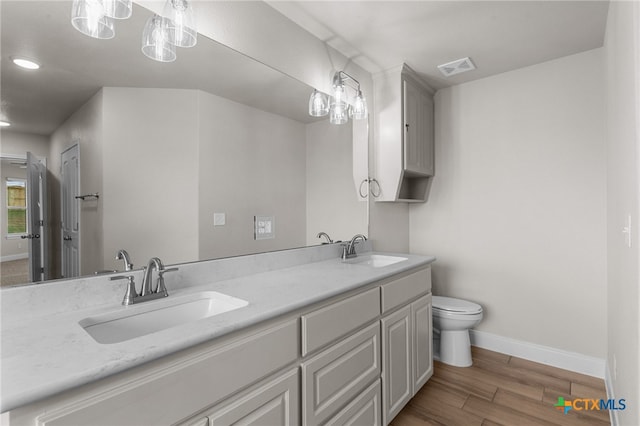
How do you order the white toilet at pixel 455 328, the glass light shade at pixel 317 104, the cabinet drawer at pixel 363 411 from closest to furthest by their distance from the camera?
the cabinet drawer at pixel 363 411 → the glass light shade at pixel 317 104 → the white toilet at pixel 455 328

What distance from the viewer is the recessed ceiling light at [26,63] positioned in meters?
1.05

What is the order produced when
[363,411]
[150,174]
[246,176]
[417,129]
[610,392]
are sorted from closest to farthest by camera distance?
[150,174] → [363,411] → [246,176] → [610,392] → [417,129]

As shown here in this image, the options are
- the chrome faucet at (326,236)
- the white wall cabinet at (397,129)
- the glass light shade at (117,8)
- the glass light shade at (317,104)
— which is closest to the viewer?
the glass light shade at (117,8)

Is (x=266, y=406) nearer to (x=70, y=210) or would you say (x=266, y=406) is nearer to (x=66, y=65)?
(x=70, y=210)

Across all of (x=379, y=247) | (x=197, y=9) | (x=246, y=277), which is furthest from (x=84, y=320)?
(x=379, y=247)

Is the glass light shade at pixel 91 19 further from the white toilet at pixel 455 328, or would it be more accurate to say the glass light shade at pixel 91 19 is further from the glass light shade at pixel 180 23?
the white toilet at pixel 455 328

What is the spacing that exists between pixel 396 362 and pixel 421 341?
1.21 ft

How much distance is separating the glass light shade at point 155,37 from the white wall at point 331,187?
1.00 m

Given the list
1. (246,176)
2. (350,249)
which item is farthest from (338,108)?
(350,249)

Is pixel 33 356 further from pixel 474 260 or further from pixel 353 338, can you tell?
pixel 474 260

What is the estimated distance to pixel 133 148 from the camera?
52.2 inches

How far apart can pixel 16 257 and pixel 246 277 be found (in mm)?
900

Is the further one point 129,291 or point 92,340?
point 129,291

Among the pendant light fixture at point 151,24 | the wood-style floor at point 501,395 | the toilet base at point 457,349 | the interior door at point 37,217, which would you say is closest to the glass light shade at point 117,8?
the pendant light fixture at point 151,24
